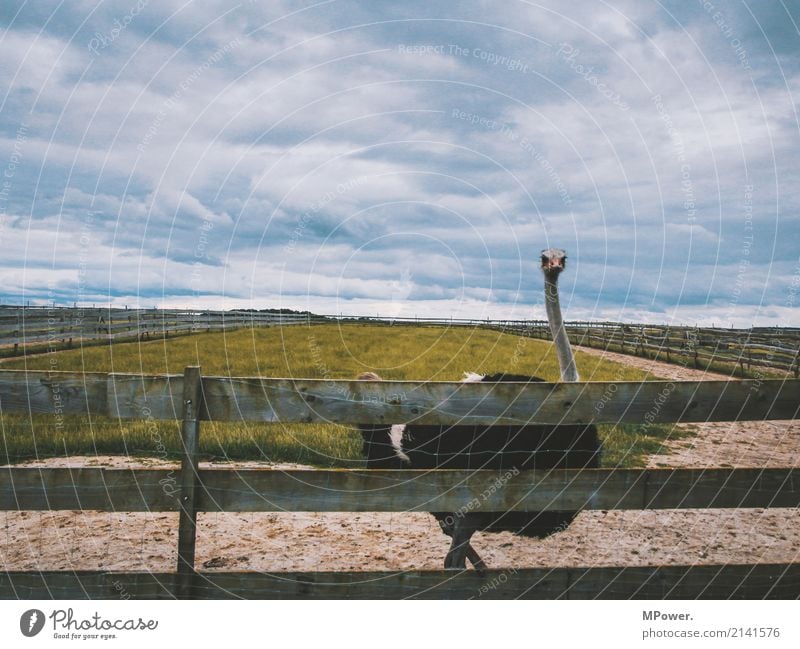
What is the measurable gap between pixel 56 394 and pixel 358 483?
2097 mm

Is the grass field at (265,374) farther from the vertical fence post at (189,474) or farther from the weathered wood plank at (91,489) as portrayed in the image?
the vertical fence post at (189,474)

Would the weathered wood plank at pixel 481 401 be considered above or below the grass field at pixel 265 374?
above

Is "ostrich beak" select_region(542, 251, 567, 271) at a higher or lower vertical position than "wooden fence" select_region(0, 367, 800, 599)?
higher

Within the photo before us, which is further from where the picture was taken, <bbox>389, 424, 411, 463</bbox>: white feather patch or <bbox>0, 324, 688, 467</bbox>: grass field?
<bbox>0, 324, 688, 467</bbox>: grass field

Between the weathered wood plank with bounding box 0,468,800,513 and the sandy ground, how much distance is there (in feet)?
4.80

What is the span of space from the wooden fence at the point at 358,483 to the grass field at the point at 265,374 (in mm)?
2293

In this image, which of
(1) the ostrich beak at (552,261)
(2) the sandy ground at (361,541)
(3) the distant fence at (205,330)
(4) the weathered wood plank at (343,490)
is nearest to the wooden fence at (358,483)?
(4) the weathered wood plank at (343,490)

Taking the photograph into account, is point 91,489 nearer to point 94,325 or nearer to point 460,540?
point 460,540

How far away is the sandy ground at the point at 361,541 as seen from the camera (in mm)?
5359

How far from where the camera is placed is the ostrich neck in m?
4.84

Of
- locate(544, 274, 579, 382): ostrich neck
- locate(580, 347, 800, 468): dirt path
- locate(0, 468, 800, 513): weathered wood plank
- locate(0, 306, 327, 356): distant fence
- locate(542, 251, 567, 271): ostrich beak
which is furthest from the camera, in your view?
locate(0, 306, 327, 356): distant fence

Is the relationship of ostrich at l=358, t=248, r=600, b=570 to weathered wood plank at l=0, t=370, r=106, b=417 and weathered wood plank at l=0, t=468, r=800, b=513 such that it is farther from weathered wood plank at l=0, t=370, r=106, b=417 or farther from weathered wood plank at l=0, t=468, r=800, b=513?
weathered wood plank at l=0, t=370, r=106, b=417
